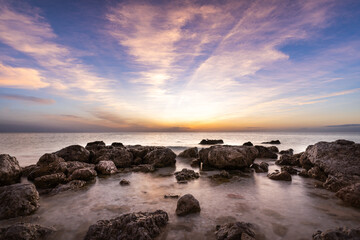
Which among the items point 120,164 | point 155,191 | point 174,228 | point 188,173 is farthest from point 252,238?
point 120,164

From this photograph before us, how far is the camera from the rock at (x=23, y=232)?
150 inches

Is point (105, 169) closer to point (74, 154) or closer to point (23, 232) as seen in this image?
point (74, 154)

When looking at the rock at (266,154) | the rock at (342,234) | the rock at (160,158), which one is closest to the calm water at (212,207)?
the rock at (342,234)

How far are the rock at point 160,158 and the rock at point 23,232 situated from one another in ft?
30.7

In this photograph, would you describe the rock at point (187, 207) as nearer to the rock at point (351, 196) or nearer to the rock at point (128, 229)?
the rock at point (128, 229)

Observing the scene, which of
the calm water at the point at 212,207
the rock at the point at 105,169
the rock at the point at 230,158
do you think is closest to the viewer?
the calm water at the point at 212,207

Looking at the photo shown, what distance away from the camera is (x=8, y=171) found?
8539 millimetres

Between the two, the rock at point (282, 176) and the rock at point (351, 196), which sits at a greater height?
the rock at point (351, 196)

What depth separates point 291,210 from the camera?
5699 millimetres

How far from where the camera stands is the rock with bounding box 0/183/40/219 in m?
5.31

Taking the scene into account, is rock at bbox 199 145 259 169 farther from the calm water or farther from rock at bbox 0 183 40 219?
rock at bbox 0 183 40 219

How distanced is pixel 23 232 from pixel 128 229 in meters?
2.31

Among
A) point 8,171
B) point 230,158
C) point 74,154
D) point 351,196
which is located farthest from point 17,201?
point 351,196

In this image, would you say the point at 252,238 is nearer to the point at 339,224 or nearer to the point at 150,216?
the point at 150,216
